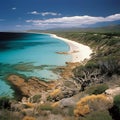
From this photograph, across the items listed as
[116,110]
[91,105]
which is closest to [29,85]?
[91,105]

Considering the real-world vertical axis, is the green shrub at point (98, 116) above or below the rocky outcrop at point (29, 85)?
above

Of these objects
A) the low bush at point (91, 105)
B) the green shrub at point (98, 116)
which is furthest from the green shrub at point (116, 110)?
the green shrub at point (98, 116)

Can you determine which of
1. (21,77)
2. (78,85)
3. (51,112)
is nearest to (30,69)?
(21,77)

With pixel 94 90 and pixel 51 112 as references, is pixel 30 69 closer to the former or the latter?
pixel 94 90

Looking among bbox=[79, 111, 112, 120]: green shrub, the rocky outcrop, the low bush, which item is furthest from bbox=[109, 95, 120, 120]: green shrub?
the rocky outcrop

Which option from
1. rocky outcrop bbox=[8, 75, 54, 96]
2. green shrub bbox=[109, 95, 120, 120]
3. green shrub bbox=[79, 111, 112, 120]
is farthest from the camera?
rocky outcrop bbox=[8, 75, 54, 96]

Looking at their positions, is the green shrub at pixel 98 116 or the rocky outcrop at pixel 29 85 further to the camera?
the rocky outcrop at pixel 29 85

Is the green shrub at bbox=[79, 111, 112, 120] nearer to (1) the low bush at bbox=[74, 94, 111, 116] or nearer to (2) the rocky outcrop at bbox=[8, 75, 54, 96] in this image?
(1) the low bush at bbox=[74, 94, 111, 116]

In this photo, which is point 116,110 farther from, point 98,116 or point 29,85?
point 29,85

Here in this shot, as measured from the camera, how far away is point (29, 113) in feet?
34.2

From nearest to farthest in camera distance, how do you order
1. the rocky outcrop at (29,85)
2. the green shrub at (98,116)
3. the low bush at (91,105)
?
the green shrub at (98,116) < the low bush at (91,105) < the rocky outcrop at (29,85)

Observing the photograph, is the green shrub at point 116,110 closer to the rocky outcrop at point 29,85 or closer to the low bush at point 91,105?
the low bush at point 91,105

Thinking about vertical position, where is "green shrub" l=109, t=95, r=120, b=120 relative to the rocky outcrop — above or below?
above

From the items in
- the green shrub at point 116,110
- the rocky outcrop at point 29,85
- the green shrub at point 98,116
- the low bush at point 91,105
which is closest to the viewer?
the green shrub at point 98,116
